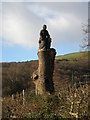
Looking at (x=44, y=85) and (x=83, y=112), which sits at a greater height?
(x=44, y=85)

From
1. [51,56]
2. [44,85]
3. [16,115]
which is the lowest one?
[16,115]

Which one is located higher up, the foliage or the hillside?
the hillside

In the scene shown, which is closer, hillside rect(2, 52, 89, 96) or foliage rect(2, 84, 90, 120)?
foliage rect(2, 84, 90, 120)

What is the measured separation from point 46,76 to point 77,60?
2811 cm

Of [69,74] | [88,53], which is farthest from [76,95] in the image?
[69,74]

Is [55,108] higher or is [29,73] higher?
[29,73]

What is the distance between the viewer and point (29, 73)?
37.2m

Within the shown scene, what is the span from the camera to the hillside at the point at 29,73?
32156mm

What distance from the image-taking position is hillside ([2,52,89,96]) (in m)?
32.2

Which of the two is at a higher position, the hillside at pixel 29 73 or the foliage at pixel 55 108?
the hillside at pixel 29 73

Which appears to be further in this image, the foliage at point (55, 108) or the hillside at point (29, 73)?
the hillside at point (29, 73)

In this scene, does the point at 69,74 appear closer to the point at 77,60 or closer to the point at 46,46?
the point at 77,60

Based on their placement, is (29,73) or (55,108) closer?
(55,108)

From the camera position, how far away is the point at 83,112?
1156 cm
